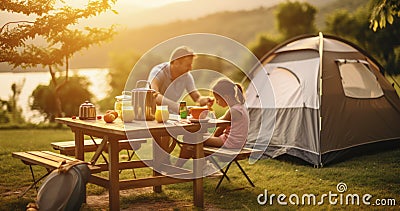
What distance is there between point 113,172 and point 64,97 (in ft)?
26.5

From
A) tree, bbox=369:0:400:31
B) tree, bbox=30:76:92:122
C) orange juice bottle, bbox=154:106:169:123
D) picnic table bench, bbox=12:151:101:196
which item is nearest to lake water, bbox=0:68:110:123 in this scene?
tree, bbox=30:76:92:122

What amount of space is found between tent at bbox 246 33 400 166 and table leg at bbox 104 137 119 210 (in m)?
2.55

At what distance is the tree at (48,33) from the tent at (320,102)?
226 centimetres

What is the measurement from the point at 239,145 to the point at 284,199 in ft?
2.15

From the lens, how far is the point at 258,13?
33.0 metres

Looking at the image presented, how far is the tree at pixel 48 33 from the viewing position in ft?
24.3

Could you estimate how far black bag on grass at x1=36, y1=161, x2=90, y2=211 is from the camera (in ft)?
12.6

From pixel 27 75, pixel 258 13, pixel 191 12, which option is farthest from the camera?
pixel 258 13

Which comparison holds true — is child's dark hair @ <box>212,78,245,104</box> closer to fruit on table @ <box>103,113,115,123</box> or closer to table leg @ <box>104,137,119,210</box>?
fruit on table @ <box>103,113,115,123</box>

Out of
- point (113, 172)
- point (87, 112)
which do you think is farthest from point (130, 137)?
point (87, 112)

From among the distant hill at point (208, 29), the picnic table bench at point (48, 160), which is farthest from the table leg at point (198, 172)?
the distant hill at point (208, 29)

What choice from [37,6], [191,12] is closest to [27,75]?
[37,6]

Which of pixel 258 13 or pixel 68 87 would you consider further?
pixel 258 13

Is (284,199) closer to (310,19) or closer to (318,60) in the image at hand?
(318,60)
